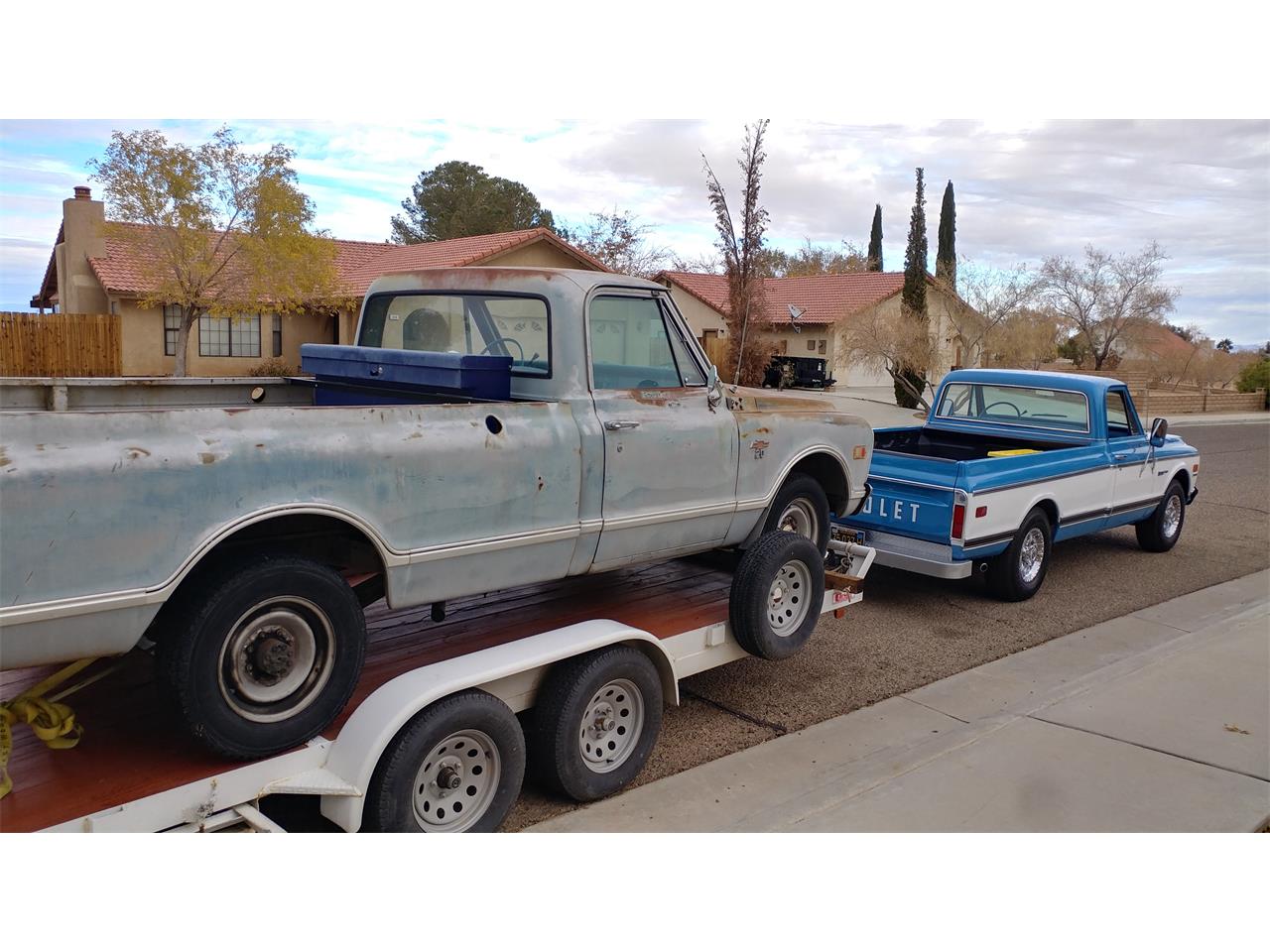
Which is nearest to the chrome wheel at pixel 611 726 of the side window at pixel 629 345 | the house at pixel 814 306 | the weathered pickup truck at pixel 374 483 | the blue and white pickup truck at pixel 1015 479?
the weathered pickup truck at pixel 374 483

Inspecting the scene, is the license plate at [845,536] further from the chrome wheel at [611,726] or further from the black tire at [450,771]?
the black tire at [450,771]

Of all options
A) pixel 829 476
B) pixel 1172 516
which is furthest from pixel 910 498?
pixel 1172 516

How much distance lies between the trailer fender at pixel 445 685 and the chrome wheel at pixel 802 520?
5.20 ft

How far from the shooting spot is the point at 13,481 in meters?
2.85

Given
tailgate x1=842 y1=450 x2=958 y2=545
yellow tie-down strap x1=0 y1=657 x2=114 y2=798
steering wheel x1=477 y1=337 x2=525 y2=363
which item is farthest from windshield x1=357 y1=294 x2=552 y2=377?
tailgate x1=842 y1=450 x2=958 y2=545

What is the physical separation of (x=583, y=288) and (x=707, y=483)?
1.20 metres

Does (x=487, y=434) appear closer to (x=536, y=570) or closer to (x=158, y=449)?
(x=536, y=570)

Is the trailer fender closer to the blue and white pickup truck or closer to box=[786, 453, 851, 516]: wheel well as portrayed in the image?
box=[786, 453, 851, 516]: wheel well

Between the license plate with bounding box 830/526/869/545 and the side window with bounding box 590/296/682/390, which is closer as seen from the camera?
the side window with bounding box 590/296/682/390

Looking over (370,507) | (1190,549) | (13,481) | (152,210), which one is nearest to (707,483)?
(370,507)

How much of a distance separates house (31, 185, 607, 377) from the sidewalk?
19321mm

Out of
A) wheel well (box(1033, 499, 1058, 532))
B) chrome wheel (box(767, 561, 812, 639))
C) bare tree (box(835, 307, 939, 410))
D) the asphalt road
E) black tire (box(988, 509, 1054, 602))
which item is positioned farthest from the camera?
bare tree (box(835, 307, 939, 410))

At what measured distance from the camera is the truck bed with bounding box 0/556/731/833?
3.24 meters

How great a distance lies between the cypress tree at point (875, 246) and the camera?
5400 centimetres
